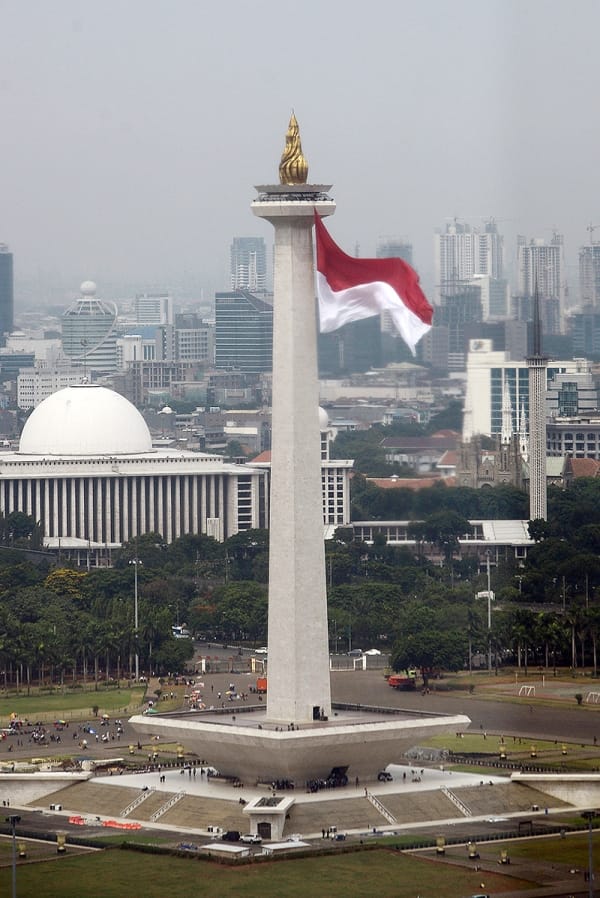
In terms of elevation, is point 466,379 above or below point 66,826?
above

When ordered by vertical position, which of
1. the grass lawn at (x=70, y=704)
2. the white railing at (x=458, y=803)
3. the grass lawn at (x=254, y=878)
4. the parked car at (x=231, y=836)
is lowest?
the grass lawn at (x=254, y=878)

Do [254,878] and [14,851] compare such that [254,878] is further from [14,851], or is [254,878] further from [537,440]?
[537,440]

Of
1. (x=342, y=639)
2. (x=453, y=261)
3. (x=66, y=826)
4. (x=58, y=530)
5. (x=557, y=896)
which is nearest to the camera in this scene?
(x=557, y=896)

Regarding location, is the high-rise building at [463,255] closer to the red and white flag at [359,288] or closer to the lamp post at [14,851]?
the red and white flag at [359,288]

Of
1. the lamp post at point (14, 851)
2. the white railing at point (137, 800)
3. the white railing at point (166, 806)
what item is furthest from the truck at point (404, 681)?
the lamp post at point (14, 851)

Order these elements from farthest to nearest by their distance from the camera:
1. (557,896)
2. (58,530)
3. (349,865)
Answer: (58,530), (349,865), (557,896)

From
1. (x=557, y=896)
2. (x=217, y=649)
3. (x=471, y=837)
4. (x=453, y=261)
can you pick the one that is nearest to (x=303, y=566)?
(x=471, y=837)

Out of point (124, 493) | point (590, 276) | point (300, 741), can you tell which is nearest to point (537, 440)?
point (590, 276)

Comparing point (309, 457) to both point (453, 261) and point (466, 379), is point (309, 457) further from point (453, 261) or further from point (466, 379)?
point (453, 261)

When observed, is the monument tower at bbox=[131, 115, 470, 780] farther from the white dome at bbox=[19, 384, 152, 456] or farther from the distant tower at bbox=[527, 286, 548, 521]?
the white dome at bbox=[19, 384, 152, 456]
